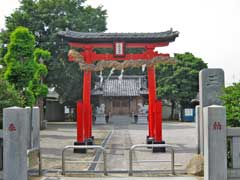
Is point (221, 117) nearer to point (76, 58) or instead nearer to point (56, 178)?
point (56, 178)

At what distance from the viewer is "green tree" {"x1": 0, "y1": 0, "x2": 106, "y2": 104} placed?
122 feet

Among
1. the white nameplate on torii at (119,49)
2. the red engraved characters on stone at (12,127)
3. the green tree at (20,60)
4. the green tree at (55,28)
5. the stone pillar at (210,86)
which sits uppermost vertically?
the green tree at (55,28)

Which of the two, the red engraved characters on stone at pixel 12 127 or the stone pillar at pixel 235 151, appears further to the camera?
the stone pillar at pixel 235 151

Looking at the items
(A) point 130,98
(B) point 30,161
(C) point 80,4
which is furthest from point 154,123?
(A) point 130,98

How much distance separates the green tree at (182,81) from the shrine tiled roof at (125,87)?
281 inches

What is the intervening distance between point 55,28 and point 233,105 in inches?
1187

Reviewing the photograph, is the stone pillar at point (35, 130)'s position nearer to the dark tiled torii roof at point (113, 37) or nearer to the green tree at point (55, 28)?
the dark tiled torii roof at point (113, 37)

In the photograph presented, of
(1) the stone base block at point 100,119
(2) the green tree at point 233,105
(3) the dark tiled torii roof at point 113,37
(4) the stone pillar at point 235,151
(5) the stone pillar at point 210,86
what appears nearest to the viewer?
(4) the stone pillar at point 235,151

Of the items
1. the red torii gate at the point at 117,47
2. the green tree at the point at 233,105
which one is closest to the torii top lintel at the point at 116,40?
the red torii gate at the point at 117,47

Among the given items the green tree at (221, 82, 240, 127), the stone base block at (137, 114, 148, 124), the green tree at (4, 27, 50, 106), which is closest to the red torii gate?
the green tree at (4, 27, 50, 106)

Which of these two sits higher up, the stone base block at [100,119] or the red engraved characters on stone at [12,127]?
the red engraved characters on stone at [12,127]

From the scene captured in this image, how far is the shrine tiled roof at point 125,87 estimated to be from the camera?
55.7 m

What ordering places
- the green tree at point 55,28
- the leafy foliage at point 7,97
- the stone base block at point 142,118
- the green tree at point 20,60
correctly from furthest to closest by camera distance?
the stone base block at point 142,118 < the green tree at point 55,28 < the green tree at point 20,60 < the leafy foliage at point 7,97

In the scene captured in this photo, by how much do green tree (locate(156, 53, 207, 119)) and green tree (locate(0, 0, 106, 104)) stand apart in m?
12.2
